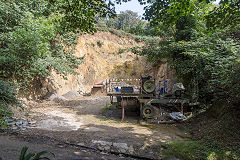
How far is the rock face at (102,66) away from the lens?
18328mm

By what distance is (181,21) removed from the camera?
33.0 feet

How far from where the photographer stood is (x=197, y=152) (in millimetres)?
4398

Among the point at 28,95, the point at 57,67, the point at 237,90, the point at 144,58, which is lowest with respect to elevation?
the point at 28,95

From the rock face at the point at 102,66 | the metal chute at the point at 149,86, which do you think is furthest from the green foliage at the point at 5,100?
the rock face at the point at 102,66

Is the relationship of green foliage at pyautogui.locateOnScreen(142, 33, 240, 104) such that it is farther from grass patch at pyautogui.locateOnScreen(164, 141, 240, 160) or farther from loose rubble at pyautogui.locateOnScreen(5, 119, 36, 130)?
loose rubble at pyautogui.locateOnScreen(5, 119, 36, 130)

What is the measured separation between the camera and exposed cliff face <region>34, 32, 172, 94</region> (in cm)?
1842

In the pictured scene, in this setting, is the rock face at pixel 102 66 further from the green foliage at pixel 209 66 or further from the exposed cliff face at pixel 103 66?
the green foliage at pixel 209 66

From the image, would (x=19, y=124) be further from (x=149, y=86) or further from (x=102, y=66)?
(x=102, y=66)

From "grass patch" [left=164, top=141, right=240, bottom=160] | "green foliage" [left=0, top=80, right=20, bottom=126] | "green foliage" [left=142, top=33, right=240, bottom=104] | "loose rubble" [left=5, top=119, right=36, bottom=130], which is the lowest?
"grass patch" [left=164, top=141, right=240, bottom=160]

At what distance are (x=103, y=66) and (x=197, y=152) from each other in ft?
69.3

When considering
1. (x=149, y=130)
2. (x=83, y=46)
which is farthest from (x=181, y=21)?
(x=83, y=46)

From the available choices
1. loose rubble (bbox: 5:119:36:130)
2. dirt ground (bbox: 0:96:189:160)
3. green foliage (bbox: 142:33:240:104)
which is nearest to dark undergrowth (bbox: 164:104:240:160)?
dirt ground (bbox: 0:96:189:160)

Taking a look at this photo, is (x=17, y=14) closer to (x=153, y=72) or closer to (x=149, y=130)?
(x=149, y=130)

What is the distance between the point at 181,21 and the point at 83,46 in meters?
14.3
